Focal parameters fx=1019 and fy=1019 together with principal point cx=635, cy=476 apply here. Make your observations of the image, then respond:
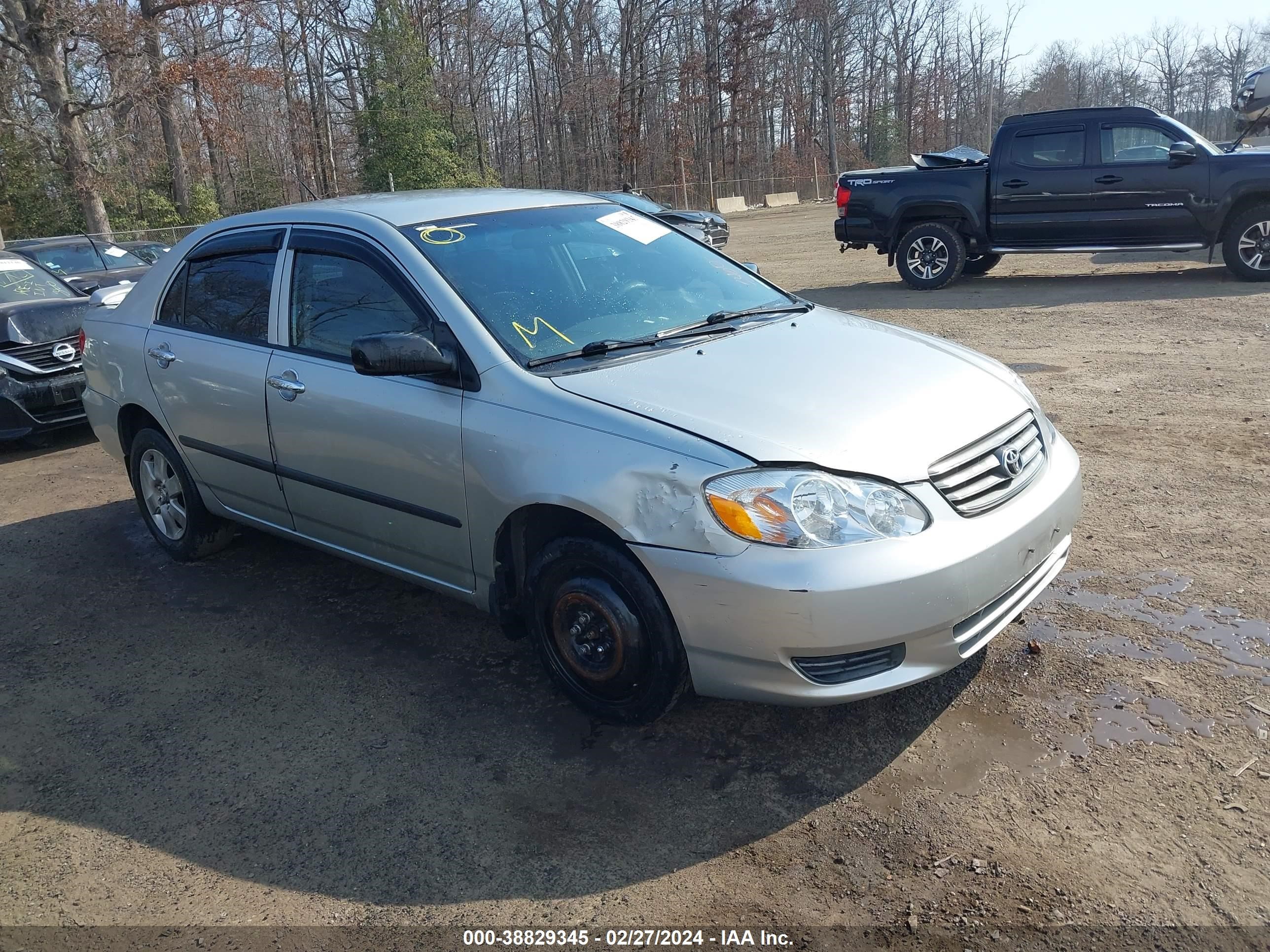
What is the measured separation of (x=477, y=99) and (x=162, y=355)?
1862 inches

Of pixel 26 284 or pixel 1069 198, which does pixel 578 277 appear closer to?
pixel 26 284

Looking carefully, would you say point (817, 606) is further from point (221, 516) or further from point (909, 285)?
point (909, 285)

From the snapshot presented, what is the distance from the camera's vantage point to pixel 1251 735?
316cm

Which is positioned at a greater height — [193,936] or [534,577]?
[534,577]

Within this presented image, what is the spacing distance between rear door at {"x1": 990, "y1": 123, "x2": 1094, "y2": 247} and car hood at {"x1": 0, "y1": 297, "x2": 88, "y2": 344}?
1031cm

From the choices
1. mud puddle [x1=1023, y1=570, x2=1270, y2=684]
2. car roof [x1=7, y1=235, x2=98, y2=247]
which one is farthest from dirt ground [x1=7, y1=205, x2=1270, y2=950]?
car roof [x1=7, y1=235, x2=98, y2=247]

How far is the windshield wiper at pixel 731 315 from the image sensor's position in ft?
12.8

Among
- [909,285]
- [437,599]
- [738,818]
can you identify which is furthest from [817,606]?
[909,285]

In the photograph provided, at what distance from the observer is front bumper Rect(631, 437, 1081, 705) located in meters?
2.86

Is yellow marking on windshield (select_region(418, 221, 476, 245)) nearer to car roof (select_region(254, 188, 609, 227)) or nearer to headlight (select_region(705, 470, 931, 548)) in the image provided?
car roof (select_region(254, 188, 609, 227))

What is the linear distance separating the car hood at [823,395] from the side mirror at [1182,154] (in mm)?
9725

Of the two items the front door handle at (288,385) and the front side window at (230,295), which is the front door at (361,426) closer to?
the front door handle at (288,385)

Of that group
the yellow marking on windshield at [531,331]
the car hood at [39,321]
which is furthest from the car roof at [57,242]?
the yellow marking on windshield at [531,331]

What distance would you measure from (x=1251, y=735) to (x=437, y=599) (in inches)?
127
